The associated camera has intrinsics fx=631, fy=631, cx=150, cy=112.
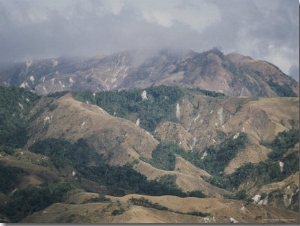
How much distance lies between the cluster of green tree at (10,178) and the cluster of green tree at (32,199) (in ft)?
16.4

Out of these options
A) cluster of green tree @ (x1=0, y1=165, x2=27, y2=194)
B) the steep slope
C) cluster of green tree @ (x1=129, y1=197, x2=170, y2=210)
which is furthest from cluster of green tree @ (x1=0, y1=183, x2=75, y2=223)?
cluster of green tree @ (x1=129, y1=197, x2=170, y2=210)

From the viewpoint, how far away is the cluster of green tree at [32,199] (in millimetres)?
158000

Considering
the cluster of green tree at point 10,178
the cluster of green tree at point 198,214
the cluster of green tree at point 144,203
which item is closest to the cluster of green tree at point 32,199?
the cluster of green tree at point 10,178

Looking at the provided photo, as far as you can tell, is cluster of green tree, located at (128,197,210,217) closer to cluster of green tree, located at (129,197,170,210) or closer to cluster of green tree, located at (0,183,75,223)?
cluster of green tree, located at (129,197,170,210)

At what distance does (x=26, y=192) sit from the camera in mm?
171500

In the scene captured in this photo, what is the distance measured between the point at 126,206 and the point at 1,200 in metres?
40.9

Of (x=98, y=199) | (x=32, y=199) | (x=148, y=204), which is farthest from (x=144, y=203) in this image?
(x=32, y=199)

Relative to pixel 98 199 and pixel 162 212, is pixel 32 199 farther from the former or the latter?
pixel 162 212

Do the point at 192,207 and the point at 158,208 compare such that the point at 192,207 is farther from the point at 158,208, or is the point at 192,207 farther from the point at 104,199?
the point at 104,199

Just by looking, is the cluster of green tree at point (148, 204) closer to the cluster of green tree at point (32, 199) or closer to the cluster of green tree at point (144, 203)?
the cluster of green tree at point (144, 203)

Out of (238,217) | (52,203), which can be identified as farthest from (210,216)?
(52,203)

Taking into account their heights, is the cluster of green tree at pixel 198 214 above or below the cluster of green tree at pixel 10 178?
below

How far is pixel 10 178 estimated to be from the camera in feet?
Result: 589

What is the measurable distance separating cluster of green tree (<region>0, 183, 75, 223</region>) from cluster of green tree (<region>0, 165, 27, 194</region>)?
5012 mm
